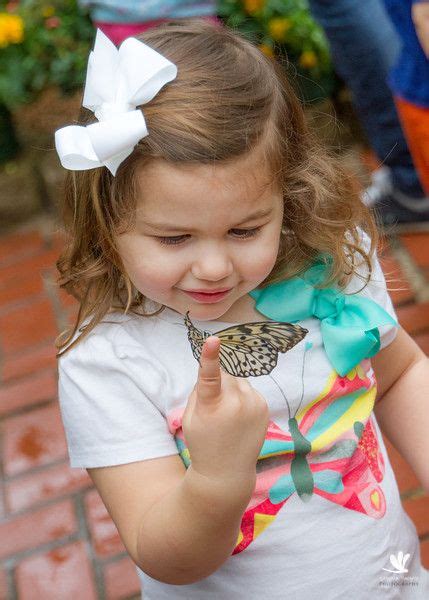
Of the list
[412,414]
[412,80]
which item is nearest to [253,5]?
[412,80]

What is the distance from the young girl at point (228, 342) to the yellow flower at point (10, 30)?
269 centimetres

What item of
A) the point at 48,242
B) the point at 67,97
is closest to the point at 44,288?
the point at 48,242

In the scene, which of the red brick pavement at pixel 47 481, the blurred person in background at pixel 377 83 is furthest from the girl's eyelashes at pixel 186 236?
the blurred person in background at pixel 377 83

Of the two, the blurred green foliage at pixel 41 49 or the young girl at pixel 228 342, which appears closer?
the young girl at pixel 228 342

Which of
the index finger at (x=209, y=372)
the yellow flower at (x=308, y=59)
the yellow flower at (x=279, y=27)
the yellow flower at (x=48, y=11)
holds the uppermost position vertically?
the index finger at (x=209, y=372)

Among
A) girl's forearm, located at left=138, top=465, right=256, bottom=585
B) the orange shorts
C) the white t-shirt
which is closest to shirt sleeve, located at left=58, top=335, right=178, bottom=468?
the white t-shirt

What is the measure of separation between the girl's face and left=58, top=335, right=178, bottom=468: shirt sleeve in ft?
0.38

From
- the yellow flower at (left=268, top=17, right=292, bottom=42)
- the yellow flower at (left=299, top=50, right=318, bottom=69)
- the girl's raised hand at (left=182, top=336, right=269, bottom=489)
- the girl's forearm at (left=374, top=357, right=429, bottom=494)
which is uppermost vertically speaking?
the girl's raised hand at (left=182, top=336, right=269, bottom=489)

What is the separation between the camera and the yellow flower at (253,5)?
3787 millimetres

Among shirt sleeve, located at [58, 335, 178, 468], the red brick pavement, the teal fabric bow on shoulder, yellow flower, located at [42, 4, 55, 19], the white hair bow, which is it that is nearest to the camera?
the white hair bow

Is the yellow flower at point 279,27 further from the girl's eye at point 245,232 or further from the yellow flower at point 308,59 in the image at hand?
the girl's eye at point 245,232

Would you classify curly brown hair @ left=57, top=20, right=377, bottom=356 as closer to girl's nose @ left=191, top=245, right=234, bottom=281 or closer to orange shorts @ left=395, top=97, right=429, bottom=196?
girl's nose @ left=191, top=245, right=234, bottom=281

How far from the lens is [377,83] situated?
3.12 m

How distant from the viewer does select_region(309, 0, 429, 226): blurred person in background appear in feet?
9.91
